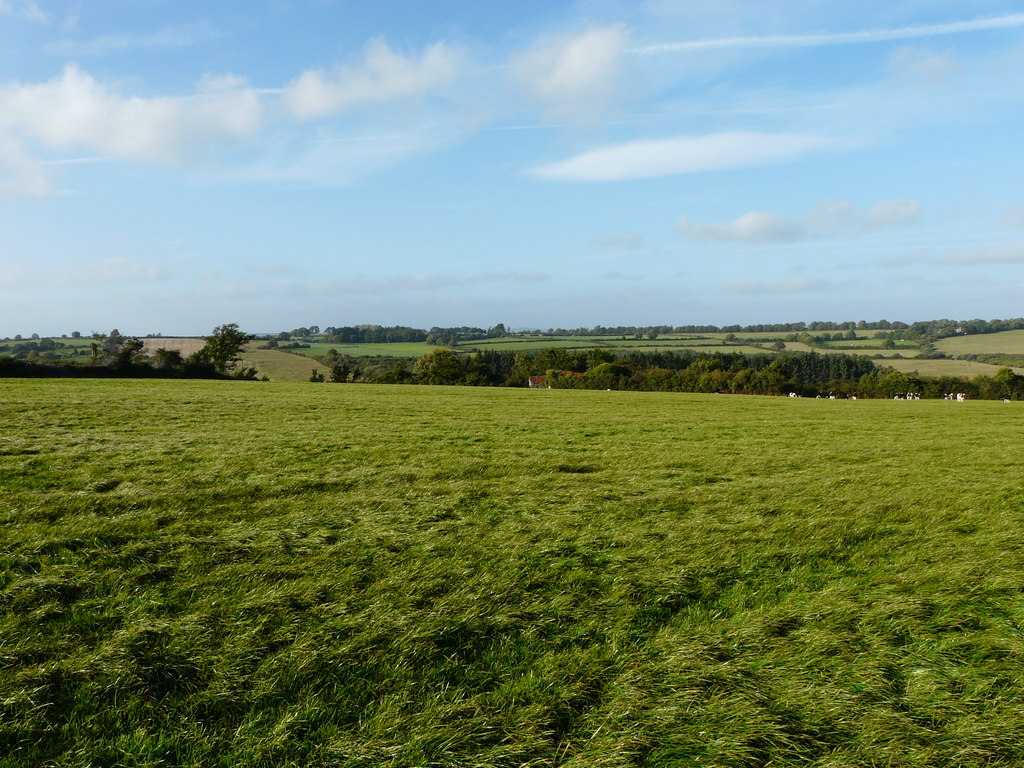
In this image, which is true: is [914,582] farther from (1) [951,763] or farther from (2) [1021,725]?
(1) [951,763]

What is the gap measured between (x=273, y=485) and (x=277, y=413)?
1129 cm

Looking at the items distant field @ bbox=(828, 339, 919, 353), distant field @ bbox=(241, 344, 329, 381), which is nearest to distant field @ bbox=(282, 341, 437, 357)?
distant field @ bbox=(241, 344, 329, 381)

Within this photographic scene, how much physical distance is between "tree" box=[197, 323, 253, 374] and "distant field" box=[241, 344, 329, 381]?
7.62ft

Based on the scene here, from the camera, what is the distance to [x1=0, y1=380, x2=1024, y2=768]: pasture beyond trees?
283 cm

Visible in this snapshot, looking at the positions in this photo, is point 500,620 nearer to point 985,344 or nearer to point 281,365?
point 281,365

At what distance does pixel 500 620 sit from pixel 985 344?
527 ft

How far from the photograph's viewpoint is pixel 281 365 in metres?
89.9

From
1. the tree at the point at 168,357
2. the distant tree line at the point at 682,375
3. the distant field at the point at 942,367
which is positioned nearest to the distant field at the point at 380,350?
the distant tree line at the point at 682,375

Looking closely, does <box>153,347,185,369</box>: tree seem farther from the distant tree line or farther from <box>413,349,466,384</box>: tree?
<box>413,349,466,384</box>: tree

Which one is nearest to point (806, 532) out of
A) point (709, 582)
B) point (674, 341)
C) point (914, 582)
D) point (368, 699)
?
point (914, 582)

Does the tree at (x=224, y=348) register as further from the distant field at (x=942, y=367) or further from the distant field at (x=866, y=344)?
the distant field at (x=866, y=344)

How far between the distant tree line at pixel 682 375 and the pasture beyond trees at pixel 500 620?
55.2 m

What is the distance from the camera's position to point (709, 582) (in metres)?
4.66

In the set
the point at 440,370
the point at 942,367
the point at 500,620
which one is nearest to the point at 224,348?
the point at 440,370
